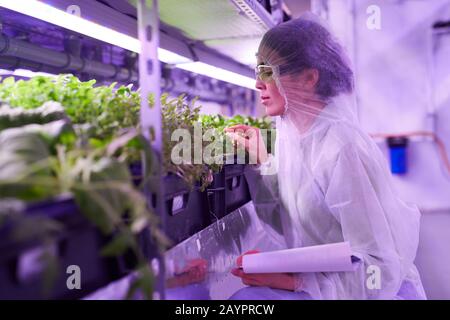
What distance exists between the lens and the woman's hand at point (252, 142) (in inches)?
55.3

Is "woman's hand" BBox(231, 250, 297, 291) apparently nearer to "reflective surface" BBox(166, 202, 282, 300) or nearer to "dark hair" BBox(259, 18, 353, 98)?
"reflective surface" BBox(166, 202, 282, 300)

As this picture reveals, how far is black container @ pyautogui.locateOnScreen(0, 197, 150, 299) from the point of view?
46 centimetres

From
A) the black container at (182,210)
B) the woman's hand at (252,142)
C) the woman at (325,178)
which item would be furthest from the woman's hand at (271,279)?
the woman's hand at (252,142)

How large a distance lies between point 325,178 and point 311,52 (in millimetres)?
393

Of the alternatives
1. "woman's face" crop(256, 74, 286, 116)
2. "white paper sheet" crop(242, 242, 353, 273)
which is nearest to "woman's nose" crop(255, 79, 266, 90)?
"woman's face" crop(256, 74, 286, 116)

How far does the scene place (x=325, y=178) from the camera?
1.22 m

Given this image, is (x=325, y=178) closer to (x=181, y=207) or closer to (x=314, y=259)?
(x=314, y=259)

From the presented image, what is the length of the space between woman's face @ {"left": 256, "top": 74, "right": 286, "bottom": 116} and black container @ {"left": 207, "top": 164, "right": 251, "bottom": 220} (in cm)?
22

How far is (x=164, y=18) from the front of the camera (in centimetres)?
152

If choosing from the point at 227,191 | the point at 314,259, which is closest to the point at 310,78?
the point at 227,191

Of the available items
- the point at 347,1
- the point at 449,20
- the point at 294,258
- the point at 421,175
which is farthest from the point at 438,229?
the point at 294,258

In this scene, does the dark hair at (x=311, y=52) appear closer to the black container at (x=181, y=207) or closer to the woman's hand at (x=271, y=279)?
the black container at (x=181, y=207)
